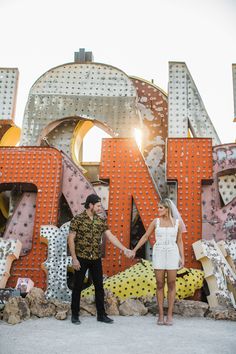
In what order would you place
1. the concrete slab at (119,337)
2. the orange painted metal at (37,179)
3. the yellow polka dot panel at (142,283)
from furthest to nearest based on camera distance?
the orange painted metal at (37,179), the yellow polka dot panel at (142,283), the concrete slab at (119,337)

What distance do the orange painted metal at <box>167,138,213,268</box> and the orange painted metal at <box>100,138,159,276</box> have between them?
0.46 meters

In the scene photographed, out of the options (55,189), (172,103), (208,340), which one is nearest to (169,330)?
(208,340)

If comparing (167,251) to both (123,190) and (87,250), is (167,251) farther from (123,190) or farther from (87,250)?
(123,190)

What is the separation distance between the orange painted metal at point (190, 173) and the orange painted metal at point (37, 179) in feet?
6.70

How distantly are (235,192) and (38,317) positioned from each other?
4.59 metres

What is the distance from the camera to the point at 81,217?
480 centimetres

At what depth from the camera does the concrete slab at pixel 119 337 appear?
10.8ft

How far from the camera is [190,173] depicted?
7.23m

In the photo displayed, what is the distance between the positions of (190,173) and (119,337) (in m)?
3.95

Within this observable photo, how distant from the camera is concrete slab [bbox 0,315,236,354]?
3.30m

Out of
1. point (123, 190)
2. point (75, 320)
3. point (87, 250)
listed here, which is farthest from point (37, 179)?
point (75, 320)

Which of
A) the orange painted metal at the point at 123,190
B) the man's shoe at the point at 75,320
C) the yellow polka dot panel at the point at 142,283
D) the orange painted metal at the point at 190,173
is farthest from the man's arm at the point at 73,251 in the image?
the orange painted metal at the point at 190,173

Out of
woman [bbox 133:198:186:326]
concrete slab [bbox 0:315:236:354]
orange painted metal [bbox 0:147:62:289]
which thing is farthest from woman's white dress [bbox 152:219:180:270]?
orange painted metal [bbox 0:147:62:289]

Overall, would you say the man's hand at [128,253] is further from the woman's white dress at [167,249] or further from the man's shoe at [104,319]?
the man's shoe at [104,319]
